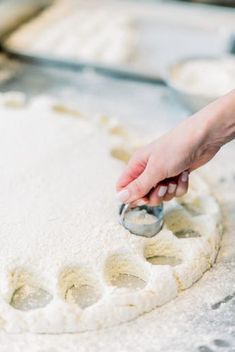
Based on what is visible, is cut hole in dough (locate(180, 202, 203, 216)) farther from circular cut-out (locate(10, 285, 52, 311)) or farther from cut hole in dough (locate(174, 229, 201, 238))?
circular cut-out (locate(10, 285, 52, 311))

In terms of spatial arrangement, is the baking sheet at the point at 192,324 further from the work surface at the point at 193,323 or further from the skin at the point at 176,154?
the skin at the point at 176,154

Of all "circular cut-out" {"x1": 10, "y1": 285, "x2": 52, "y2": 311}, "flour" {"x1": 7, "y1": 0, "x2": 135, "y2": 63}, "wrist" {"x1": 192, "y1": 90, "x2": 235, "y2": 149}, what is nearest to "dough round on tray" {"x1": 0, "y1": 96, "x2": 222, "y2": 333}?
"circular cut-out" {"x1": 10, "y1": 285, "x2": 52, "y2": 311}

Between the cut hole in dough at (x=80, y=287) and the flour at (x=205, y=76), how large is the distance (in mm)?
916

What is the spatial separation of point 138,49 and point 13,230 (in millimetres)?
1454

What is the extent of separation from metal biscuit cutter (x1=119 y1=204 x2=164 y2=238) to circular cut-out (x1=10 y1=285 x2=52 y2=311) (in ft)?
0.86

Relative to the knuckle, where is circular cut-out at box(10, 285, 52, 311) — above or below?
below

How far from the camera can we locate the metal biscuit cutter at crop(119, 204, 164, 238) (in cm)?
132

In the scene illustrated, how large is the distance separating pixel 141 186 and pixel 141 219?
0.11 meters

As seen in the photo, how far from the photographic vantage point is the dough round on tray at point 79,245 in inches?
45.7

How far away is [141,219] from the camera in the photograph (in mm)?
1335

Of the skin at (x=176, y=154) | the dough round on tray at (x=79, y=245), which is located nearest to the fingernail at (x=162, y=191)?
the skin at (x=176, y=154)

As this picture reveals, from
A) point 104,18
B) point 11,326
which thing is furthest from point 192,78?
point 11,326

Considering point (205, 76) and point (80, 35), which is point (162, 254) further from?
point (80, 35)

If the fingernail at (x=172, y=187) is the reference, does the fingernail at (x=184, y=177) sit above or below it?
above
